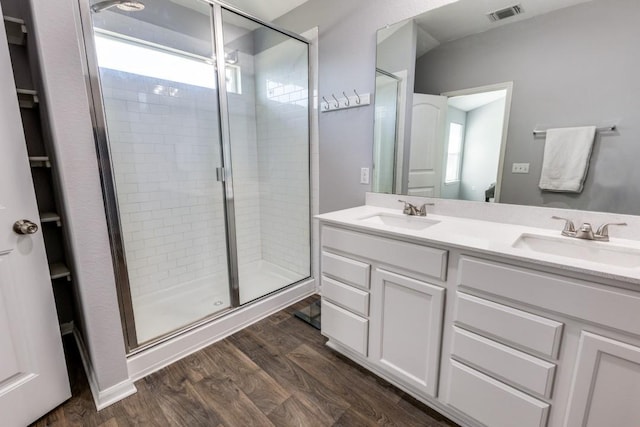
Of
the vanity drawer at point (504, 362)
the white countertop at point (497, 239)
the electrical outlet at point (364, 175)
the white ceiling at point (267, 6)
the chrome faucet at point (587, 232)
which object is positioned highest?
the white ceiling at point (267, 6)

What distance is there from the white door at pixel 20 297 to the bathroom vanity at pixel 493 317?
1355mm

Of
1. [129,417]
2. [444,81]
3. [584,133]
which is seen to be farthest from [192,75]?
[584,133]

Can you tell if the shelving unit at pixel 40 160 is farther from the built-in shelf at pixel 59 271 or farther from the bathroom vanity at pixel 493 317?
the bathroom vanity at pixel 493 317

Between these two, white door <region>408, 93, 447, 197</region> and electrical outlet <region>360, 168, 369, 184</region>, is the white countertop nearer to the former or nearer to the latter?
white door <region>408, 93, 447, 197</region>

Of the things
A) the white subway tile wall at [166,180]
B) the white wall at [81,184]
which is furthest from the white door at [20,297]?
the white subway tile wall at [166,180]

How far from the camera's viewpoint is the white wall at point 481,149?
151cm

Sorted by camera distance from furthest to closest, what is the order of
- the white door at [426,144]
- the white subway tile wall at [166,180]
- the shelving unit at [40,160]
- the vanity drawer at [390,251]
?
the white subway tile wall at [166,180]
the white door at [426,144]
the shelving unit at [40,160]
the vanity drawer at [390,251]

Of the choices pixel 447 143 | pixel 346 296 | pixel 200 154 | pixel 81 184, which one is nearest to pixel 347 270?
pixel 346 296

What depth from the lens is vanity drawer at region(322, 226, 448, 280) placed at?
1246 millimetres

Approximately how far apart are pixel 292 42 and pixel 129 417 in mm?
2664

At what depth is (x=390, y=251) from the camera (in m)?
1.39

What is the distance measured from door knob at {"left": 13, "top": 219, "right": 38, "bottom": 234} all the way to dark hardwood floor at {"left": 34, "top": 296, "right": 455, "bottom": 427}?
90 cm

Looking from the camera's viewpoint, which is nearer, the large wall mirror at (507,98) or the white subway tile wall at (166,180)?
the large wall mirror at (507,98)

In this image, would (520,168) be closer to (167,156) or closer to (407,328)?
(407,328)
